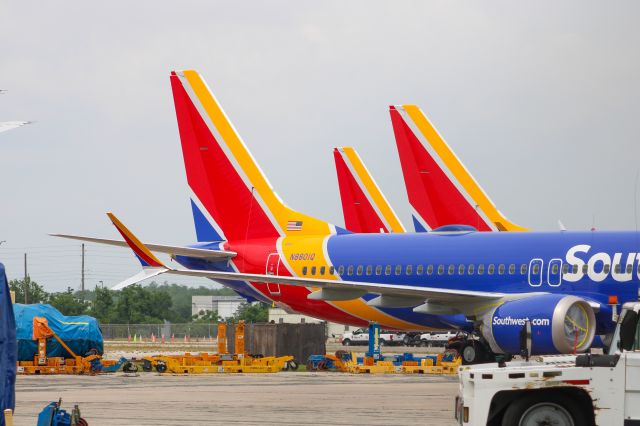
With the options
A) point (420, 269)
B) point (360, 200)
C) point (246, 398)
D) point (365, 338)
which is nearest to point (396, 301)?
point (420, 269)

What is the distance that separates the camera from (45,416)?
1445 centimetres

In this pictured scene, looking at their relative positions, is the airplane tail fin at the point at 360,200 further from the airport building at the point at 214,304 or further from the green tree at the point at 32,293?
the airport building at the point at 214,304

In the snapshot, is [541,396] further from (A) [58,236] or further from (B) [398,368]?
(A) [58,236]

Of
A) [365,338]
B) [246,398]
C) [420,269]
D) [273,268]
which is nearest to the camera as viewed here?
[246,398]

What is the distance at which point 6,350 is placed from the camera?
1442cm

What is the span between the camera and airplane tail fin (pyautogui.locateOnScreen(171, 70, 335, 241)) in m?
39.2

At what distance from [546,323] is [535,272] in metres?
3.57

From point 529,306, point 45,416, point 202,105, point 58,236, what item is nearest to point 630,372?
point 45,416

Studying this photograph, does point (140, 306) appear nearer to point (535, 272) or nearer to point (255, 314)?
point (255, 314)

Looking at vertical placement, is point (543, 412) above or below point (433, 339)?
above

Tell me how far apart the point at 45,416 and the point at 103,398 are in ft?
28.0

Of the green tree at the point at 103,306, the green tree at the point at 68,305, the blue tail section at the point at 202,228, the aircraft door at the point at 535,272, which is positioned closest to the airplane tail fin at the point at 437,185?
the blue tail section at the point at 202,228

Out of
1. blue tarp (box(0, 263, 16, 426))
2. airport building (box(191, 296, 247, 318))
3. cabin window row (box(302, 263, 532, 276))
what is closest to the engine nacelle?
cabin window row (box(302, 263, 532, 276))

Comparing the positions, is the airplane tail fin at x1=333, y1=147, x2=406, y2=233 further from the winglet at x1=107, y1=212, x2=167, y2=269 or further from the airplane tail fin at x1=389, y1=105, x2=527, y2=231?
the winglet at x1=107, y1=212, x2=167, y2=269
